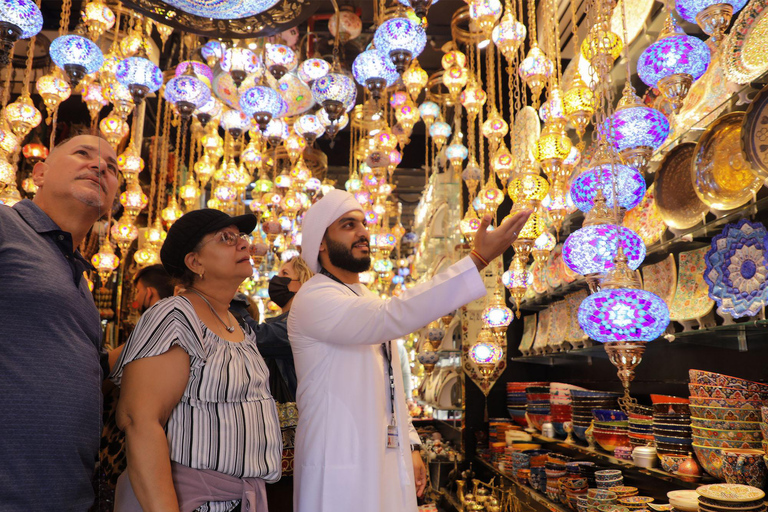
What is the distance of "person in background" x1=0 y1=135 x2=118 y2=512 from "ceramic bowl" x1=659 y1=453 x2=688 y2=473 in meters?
1.66

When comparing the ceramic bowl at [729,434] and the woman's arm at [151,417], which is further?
the ceramic bowl at [729,434]

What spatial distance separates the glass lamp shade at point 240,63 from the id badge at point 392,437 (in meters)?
1.88

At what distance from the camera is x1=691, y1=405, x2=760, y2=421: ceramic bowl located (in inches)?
66.7

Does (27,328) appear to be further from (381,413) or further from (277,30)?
(277,30)

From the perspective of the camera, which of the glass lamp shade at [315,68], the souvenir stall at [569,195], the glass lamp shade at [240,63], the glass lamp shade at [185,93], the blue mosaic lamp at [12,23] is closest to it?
the souvenir stall at [569,195]

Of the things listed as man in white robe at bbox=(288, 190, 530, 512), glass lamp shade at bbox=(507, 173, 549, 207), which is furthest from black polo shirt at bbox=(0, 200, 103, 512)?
glass lamp shade at bbox=(507, 173, 549, 207)

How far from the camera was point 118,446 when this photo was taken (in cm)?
145

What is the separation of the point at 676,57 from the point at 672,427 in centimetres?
115

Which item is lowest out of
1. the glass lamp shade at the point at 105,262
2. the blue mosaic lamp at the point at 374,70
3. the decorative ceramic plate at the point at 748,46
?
the glass lamp shade at the point at 105,262

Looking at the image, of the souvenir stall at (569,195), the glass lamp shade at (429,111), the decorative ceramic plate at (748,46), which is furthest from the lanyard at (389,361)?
the glass lamp shade at (429,111)

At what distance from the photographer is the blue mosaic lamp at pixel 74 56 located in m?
2.40

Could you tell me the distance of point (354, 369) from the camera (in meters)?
1.77

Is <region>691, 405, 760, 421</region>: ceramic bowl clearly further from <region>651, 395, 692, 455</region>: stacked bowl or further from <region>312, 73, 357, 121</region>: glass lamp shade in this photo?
<region>312, 73, 357, 121</region>: glass lamp shade

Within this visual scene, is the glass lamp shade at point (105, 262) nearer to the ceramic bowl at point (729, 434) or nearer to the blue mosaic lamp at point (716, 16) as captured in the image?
the ceramic bowl at point (729, 434)
